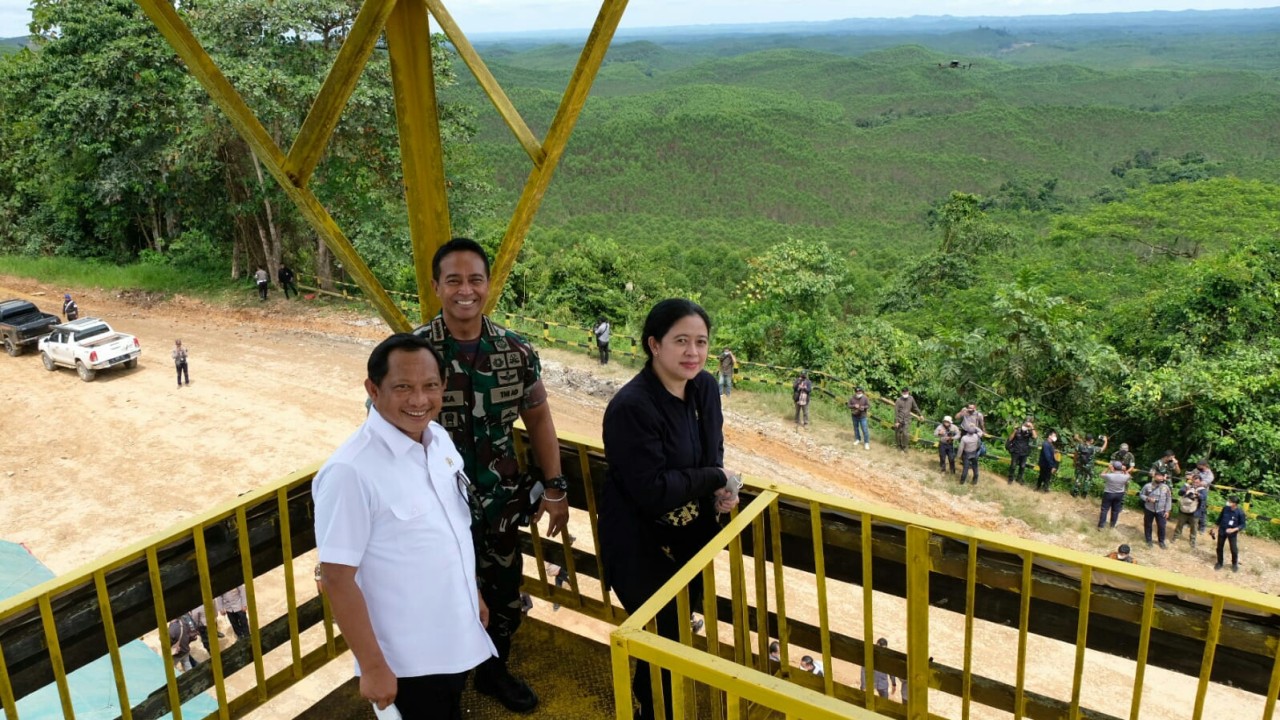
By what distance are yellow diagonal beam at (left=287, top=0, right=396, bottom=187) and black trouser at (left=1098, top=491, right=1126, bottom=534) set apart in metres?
12.0

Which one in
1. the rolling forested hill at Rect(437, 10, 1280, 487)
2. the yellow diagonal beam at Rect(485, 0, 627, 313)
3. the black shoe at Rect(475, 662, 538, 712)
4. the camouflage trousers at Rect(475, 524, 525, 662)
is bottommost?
the rolling forested hill at Rect(437, 10, 1280, 487)

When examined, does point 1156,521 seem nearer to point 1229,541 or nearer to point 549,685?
point 1229,541

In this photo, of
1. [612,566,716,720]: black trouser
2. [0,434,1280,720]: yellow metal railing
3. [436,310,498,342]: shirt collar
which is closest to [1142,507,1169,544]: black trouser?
[0,434,1280,720]: yellow metal railing

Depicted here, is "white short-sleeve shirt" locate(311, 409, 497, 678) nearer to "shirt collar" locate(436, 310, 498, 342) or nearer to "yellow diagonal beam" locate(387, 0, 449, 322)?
"shirt collar" locate(436, 310, 498, 342)

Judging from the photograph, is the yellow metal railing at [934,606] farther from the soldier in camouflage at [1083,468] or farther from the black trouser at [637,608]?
the soldier in camouflage at [1083,468]

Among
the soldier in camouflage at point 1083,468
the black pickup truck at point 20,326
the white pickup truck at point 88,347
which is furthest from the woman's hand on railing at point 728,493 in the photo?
the black pickup truck at point 20,326

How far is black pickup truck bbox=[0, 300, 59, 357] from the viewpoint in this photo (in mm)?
17656

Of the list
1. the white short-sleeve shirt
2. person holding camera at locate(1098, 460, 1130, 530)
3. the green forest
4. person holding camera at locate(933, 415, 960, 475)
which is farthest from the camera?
the green forest

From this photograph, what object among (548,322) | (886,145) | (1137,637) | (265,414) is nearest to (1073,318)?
(548,322)

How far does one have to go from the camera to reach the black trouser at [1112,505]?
11.7 metres

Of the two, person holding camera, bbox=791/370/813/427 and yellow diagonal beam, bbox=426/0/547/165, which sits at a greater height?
yellow diagonal beam, bbox=426/0/547/165

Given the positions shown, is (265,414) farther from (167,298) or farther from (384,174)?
(167,298)

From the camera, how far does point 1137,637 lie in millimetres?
2500

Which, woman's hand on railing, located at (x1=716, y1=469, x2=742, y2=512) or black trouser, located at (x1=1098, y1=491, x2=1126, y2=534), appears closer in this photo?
woman's hand on railing, located at (x1=716, y1=469, x2=742, y2=512)
